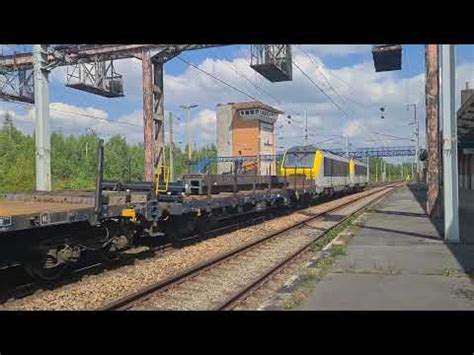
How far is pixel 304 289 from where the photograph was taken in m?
8.30

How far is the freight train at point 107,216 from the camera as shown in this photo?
8.22m

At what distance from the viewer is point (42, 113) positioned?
18047 mm

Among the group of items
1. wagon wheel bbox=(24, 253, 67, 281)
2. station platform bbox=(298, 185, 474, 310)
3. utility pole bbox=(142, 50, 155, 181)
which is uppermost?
utility pole bbox=(142, 50, 155, 181)

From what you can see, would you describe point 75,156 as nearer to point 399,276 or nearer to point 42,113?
point 42,113

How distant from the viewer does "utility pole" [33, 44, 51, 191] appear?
17312 millimetres

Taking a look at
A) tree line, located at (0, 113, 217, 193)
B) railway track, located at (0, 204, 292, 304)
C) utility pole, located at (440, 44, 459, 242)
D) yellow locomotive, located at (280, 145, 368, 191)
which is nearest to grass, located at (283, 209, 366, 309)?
utility pole, located at (440, 44, 459, 242)

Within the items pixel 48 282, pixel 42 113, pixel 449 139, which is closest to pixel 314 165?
pixel 42 113

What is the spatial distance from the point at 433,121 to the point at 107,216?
12994 mm

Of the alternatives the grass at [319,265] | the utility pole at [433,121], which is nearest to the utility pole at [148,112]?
the grass at [319,265]

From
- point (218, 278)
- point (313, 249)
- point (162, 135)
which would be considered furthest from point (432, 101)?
point (162, 135)

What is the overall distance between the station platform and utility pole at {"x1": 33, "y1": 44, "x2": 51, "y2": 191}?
10093mm

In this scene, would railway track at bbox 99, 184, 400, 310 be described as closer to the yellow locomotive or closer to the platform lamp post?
the platform lamp post

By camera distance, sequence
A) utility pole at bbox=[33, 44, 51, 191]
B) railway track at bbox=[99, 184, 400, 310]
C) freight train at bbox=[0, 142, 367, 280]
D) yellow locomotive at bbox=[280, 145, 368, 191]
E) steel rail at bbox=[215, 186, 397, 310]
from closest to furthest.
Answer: steel rail at bbox=[215, 186, 397, 310], railway track at bbox=[99, 184, 400, 310], freight train at bbox=[0, 142, 367, 280], utility pole at bbox=[33, 44, 51, 191], yellow locomotive at bbox=[280, 145, 368, 191]
